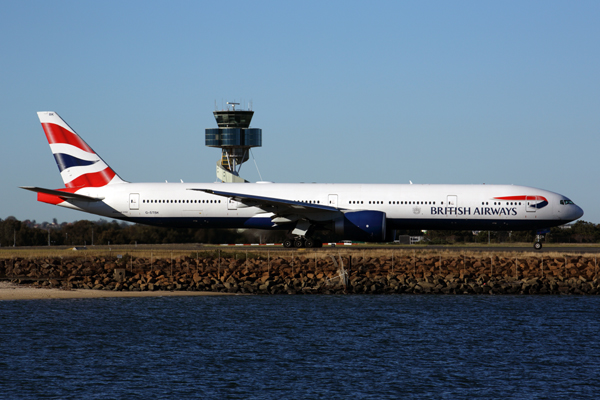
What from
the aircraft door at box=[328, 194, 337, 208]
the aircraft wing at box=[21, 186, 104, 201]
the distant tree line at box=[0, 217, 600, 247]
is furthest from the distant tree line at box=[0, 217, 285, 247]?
the aircraft door at box=[328, 194, 337, 208]

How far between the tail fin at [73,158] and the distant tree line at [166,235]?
7.95 meters

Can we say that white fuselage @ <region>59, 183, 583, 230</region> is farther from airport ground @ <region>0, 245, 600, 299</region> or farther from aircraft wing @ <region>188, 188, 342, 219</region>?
airport ground @ <region>0, 245, 600, 299</region>

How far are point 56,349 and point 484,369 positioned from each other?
13.6 m

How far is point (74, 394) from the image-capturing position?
17594 millimetres

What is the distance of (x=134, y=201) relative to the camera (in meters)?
41.8

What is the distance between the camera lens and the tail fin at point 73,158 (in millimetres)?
43469

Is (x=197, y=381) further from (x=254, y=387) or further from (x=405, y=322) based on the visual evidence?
Answer: (x=405, y=322)

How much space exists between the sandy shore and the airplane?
24.9 ft

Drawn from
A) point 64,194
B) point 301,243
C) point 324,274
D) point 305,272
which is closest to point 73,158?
point 64,194

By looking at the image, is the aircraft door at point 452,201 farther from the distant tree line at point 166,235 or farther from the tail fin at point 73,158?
the tail fin at point 73,158

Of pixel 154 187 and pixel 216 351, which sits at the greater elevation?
pixel 154 187

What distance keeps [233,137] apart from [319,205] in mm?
52863

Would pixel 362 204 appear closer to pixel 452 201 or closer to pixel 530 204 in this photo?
pixel 452 201

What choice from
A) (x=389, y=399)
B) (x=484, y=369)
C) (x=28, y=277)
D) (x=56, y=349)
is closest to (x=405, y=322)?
(x=484, y=369)
